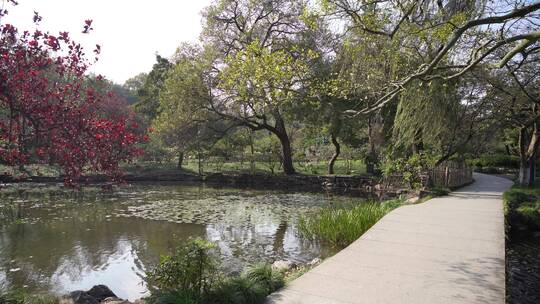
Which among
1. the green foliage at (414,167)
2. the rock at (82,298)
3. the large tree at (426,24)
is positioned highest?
the large tree at (426,24)

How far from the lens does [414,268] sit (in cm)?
459

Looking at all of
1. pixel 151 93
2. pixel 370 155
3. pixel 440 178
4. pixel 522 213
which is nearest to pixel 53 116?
pixel 522 213

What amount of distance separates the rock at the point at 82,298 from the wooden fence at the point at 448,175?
11.0 m

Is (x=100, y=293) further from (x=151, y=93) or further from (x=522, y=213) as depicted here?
(x=151, y=93)

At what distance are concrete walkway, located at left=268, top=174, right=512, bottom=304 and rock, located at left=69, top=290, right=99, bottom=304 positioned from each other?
2.69 m

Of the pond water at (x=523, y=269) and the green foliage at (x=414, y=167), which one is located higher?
the green foliage at (x=414, y=167)

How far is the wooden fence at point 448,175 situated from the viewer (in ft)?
43.8

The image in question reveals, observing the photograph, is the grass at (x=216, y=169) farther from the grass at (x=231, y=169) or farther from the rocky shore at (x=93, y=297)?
the rocky shore at (x=93, y=297)

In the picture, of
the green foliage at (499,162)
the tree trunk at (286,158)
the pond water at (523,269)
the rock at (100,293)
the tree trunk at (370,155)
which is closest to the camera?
the rock at (100,293)

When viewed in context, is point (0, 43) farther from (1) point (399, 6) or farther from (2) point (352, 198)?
(2) point (352, 198)

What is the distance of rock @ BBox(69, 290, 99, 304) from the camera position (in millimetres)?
5055

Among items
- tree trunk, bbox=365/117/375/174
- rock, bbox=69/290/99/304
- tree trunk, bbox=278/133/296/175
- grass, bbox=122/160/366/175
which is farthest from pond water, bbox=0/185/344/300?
grass, bbox=122/160/366/175

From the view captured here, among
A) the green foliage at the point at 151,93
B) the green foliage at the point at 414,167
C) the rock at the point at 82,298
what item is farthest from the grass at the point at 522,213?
the green foliage at the point at 151,93

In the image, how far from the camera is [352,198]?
15969 mm
